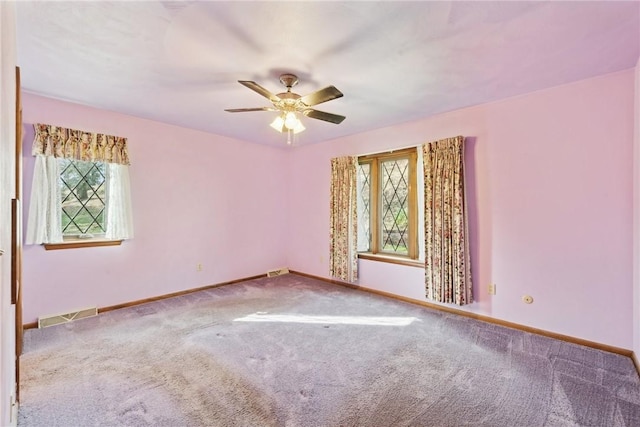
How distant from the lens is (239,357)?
8.17 ft

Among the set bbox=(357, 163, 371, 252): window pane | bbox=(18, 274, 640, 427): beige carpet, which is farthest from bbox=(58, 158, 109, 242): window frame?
bbox=(357, 163, 371, 252): window pane

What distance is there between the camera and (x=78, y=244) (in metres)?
3.33

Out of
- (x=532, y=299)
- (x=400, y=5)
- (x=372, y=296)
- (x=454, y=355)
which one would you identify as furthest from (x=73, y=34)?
(x=532, y=299)

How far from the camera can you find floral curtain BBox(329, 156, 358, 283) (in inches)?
178

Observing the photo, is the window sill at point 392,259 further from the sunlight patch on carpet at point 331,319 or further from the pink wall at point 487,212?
the sunlight patch on carpet at point 331,319

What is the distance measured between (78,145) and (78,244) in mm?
1098

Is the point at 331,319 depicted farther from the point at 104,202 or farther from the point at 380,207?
the point at 104,202

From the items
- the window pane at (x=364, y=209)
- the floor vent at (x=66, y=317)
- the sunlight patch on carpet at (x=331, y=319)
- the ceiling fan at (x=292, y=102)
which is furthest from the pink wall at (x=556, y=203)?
the floor vent at (x=66, y=317)

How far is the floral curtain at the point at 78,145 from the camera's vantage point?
3.02 metres

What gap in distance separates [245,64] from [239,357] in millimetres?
2398

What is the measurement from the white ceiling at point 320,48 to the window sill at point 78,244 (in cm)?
155

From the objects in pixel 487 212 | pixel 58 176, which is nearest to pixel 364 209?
pixel 487 212

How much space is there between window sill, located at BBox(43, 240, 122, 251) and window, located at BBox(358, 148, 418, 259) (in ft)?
10.8

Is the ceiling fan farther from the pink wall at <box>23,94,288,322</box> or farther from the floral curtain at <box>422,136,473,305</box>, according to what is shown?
the pink wall at <box>23,94,288,322</box>
